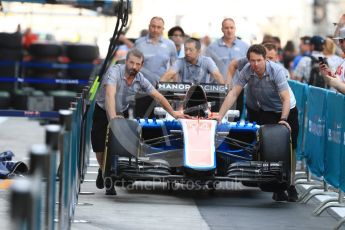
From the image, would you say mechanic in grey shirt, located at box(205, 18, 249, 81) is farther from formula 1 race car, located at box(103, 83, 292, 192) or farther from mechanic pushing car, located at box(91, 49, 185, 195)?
formula 1 race car, located at box(103, 83, 292, 192)

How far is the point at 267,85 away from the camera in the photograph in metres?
13.0

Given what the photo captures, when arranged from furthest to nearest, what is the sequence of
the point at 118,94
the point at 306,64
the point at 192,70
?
1. the point at 306,64
2. the point at 192,70
3. the point at 118,94

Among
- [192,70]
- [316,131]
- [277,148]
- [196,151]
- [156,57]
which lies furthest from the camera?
[156,57]

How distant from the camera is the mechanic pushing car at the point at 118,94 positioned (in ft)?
41.7

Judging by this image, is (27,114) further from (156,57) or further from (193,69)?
(193,69)

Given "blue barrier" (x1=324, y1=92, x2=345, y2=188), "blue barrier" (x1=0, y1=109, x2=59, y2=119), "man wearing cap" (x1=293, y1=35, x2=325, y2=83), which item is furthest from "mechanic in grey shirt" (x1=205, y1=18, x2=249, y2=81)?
"blue barrier" (x1=324, y1=92, x2=345, y2=188)

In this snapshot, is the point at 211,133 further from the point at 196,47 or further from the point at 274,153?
the point at 196,47

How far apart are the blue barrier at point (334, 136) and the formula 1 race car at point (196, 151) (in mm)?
453

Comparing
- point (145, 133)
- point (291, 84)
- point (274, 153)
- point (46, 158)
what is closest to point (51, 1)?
point (291, 84)

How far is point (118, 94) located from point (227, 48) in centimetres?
424

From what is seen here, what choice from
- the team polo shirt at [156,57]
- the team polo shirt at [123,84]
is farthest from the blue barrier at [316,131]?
the team polo shirt at [156,57]

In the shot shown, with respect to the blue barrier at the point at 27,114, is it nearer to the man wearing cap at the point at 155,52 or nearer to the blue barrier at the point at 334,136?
the man wearing cap at the point at 155,52

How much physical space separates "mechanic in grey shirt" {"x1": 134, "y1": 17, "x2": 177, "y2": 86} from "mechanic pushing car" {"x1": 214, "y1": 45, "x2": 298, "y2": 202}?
3126mm

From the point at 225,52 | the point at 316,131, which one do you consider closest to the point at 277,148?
the point at 316,131
